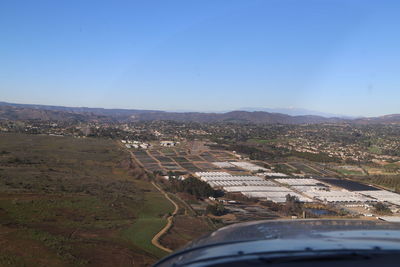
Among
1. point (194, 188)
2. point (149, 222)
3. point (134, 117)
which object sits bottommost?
point (194, 188)

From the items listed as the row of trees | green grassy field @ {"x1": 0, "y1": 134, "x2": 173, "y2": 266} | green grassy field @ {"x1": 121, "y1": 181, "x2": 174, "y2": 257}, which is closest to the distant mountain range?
green grassy field @ {"x1": 0, "y1": 134, "x2": 173, "y2": 266}

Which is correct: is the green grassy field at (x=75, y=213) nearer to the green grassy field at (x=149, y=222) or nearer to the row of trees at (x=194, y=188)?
the green grassy field at (x=149, y=222)

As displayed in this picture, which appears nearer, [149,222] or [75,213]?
[149,222]

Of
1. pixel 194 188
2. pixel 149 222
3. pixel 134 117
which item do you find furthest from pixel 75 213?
pixel 134 117

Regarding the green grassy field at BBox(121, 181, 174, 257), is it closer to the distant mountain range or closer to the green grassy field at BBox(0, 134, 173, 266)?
the green grassy field at BBox(0, 134, 173, 266)

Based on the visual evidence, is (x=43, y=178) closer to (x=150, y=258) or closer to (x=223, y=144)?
(x=150, y=258)

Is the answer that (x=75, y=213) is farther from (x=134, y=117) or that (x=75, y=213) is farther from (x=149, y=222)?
(x=134, y=117)

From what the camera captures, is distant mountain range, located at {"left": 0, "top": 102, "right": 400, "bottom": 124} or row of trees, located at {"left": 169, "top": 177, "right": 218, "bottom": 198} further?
distant mountain range, located at {"left": 0, "top": 102, "right": 400, "bottom": 124}

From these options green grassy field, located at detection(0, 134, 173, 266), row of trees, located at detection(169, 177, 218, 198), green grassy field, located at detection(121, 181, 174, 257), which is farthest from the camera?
row of trees, located at detection(169, 177, 218, 198)
